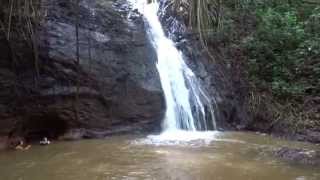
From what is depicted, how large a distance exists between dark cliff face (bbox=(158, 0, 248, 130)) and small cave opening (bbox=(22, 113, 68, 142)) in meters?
3.15

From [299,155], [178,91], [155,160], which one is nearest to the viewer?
Answer: [155,160]

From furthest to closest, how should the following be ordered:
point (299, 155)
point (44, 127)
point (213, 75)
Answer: point (213, 75) < point (44, 127) < point (299, 155)

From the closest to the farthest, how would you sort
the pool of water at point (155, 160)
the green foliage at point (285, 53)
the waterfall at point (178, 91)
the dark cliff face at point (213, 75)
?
the pool of water at point (155, 160) → the waterfall at point (178, 91) → the dark cliff face at point (213, 75) → the green foliage at point (285, 53)

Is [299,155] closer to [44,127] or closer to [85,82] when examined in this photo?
[85,82]

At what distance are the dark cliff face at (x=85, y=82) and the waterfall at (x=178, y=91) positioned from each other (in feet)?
0.85

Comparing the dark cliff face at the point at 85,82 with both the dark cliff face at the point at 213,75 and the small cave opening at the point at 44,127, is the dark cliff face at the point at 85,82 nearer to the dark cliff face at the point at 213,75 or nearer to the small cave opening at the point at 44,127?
the small cave opening at the point at 44,127

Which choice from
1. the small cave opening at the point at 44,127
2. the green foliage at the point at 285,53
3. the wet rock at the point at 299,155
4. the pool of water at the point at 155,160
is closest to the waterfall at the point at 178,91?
the pool of water at the point at 155,160

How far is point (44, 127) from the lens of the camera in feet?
29.3

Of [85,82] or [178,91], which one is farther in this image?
[178,91]

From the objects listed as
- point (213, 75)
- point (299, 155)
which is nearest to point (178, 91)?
point (213, 75)

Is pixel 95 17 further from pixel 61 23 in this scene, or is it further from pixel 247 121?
pixel 247 121

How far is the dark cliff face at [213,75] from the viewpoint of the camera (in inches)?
409

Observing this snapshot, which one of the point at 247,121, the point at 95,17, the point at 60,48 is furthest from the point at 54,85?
the point at 247,121

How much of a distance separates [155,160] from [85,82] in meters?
2.93
